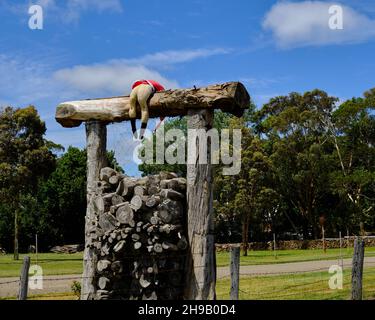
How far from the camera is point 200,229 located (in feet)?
26.9

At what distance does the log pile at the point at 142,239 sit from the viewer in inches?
324

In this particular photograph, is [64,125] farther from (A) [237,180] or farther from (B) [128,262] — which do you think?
(A) [237,180]

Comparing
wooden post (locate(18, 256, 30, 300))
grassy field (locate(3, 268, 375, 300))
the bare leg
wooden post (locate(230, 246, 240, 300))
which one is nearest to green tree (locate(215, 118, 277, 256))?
grassy field (locate(3, 268, 375, 300))

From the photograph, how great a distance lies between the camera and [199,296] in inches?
320

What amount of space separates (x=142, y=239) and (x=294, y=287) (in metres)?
7.72

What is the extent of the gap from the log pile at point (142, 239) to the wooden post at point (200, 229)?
0.16 m

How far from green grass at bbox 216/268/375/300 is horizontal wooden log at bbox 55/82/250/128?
16.0ft

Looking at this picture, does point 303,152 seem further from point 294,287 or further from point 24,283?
point 24,283

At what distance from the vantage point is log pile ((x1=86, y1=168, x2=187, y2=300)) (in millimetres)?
8234

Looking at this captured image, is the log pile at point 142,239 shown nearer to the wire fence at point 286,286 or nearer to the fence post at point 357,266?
the wire fence at point 286,286

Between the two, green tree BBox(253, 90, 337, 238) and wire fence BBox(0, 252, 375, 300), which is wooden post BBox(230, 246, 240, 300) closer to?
wire fence BBox(0, 252, 375, 300)

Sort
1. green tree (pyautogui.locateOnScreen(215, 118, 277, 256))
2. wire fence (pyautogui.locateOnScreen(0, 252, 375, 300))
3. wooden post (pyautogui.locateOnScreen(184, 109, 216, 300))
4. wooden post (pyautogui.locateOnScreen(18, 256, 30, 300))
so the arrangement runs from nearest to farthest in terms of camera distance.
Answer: wooden post (pyautogui.locateOnScreen(184, 109, 216, 300)), wooden post (pyautogui.locateOnScreen(18, 256, 30, 300)), wire fence (pyautogui.locateOnScreen(0, 252, 375, 300)), green tree (pyautogui.locateOnScreen(215, 118, 277, 256))
